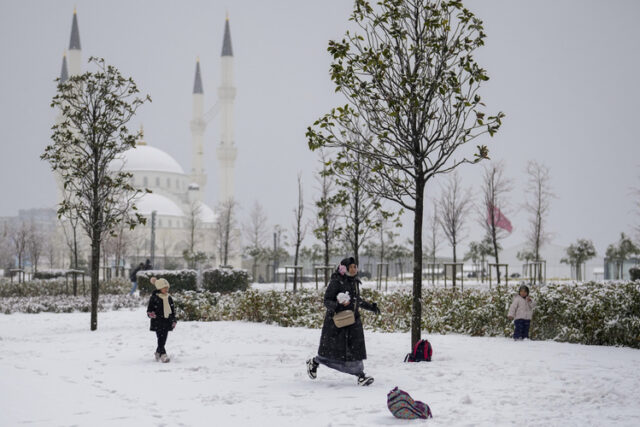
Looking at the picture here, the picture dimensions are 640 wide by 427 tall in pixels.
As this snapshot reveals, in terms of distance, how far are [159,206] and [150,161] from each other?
43.5 feet

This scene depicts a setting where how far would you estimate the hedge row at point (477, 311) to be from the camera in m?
11.1

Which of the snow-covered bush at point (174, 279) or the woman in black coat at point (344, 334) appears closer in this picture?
the woman in black coat at point (344, 334)

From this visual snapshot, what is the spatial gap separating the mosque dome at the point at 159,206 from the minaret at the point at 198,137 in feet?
19.7

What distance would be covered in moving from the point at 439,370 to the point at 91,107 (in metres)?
10.5

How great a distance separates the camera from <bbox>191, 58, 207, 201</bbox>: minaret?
9469cm

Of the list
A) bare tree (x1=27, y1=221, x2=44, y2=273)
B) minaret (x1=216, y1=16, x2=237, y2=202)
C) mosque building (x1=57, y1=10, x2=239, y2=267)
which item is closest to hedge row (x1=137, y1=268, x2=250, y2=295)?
bare tree (x1=27, y1=221, x2=44, y2=273)

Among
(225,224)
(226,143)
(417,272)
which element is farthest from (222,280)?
(226,143)

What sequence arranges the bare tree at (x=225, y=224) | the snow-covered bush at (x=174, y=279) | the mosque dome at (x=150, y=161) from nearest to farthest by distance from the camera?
the snow-covered bush at (x=174, y=279) < the bare tree at (x=225, y=224) < the mosque dome at (x=150, y=161)

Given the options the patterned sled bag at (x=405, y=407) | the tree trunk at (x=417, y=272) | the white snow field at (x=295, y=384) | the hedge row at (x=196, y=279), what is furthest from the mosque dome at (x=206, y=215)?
the patterned sled bag at (x=405, y=407)

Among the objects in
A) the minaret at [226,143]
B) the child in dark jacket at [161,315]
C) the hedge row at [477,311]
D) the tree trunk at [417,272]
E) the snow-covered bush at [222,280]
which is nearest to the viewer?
the tree trunk at [417,272]

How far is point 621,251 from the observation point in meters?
38.4

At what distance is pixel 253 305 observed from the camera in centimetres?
1605

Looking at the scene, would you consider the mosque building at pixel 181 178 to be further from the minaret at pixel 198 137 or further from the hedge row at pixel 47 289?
the hedge row at pixel 47 289

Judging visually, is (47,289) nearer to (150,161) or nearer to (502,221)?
(502,221)
